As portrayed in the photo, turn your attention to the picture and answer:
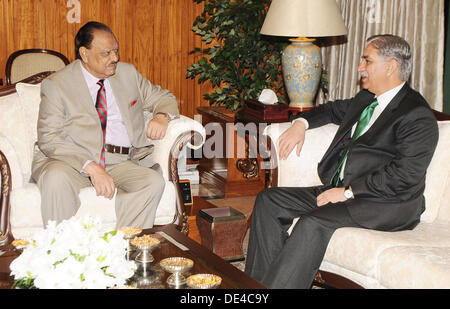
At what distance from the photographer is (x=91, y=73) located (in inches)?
125

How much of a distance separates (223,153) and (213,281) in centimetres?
282

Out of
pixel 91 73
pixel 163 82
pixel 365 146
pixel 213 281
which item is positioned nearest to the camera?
pixel 213 281

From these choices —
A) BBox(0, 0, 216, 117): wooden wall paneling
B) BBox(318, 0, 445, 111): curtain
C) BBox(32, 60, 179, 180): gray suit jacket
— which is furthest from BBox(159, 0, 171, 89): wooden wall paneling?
BBox(32, 60, 179, 180): gray suit jacket

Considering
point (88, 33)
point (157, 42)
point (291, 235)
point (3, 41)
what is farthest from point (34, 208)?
point (157, 42)

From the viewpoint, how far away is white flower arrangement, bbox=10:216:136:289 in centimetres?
154

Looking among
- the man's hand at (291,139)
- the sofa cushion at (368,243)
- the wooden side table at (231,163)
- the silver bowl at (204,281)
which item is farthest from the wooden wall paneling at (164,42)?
the silver bowl at (204,281)

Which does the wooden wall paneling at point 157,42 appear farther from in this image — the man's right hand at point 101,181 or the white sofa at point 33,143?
the man's right hand at point 101,181

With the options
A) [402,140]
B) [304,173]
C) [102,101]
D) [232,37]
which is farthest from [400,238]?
[232,37]

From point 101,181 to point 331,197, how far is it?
45.6 inches

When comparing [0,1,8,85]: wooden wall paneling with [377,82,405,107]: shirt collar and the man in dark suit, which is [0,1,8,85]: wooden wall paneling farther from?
[377,82,405,107]: shirt collar

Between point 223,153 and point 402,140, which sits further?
point 223,153

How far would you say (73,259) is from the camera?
5.09ft

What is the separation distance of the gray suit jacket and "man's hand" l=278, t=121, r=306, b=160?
2.40ft

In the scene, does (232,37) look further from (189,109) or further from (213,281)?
(213,281)
